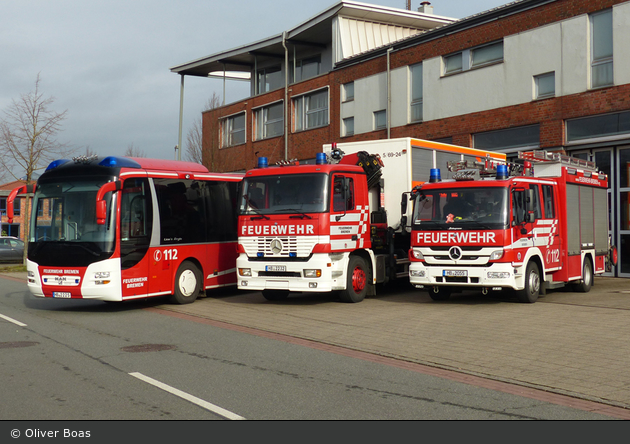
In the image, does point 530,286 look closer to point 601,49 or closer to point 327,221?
point 327,221

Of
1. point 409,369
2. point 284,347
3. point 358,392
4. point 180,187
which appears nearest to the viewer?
point 358,392

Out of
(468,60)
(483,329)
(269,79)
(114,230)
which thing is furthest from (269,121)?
(483,329)

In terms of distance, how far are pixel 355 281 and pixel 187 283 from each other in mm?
3575

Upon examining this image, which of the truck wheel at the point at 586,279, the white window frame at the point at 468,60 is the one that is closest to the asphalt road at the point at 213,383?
the truck wheel at the point at 586,279

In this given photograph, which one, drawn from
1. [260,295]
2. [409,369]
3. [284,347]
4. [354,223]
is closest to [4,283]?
[260,295]

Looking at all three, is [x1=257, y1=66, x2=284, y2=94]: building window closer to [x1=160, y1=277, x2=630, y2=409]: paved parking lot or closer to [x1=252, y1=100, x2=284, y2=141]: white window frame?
[x1=252, y1=100, x2=284, y2=141]: white window frame

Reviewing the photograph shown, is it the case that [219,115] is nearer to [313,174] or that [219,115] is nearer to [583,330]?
[313,174]

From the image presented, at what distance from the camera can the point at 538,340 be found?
9500 millimetres

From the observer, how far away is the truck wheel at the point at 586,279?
1583 cm

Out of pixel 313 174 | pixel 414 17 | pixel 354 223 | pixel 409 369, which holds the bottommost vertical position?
pixel 409 369

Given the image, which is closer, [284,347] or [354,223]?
[284,347]

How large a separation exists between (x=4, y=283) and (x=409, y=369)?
17.1 m

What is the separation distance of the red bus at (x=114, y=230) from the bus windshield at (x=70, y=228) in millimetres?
19

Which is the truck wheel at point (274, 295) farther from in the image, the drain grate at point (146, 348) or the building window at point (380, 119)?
the building window at point (380, 119)
